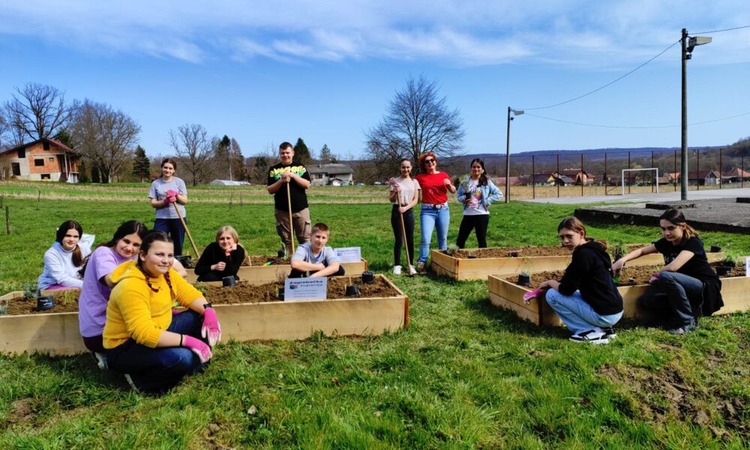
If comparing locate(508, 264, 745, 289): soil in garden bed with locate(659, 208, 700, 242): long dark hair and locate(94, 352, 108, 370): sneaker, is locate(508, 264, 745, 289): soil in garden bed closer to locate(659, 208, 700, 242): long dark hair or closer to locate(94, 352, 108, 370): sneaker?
locate(659, 208, 700, 242): long dark hair

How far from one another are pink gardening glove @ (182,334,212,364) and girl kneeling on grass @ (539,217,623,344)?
285 centimetres

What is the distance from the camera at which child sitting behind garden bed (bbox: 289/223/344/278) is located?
520 centimetres

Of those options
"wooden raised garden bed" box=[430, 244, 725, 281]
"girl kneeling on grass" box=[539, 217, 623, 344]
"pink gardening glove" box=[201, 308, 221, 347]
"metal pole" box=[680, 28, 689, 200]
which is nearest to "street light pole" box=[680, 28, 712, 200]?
"metal pole" box=[680, 28, 689, 200]

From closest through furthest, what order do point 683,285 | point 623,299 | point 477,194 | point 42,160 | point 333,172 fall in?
point 683,285, point 623,299, point 477,194, point 42,160, point 333,172

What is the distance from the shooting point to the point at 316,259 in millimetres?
5434

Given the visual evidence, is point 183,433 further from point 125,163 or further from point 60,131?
point 60,131

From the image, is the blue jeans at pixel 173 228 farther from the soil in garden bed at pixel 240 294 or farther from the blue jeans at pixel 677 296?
the blue jeans at pixel 677 296

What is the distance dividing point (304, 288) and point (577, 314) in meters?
2.33

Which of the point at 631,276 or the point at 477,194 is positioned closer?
the point at 631,276

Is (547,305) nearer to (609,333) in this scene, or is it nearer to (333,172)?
(609,333)

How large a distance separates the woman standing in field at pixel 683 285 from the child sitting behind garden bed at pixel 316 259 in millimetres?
3074

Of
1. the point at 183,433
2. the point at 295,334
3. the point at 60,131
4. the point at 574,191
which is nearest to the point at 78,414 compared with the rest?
the point at 183,433

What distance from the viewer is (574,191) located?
39.9m

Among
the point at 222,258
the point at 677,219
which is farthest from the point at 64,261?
the point at 677,219
